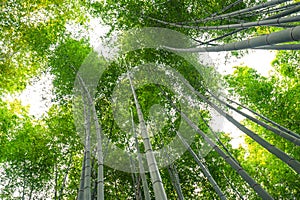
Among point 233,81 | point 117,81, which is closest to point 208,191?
point 233,81

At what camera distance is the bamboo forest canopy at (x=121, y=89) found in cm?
519

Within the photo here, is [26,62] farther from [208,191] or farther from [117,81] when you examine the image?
[208,191]

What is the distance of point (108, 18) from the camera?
5.41 m

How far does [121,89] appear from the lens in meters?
5.89

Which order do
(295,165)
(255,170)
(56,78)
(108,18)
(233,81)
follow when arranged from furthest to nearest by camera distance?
(255,170) < (233,81) < (56,78) < (108,18) < (295,165)

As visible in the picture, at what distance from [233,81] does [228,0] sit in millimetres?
2668

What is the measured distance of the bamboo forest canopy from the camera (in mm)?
5188

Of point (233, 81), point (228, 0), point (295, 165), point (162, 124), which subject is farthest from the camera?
point (233, 81)

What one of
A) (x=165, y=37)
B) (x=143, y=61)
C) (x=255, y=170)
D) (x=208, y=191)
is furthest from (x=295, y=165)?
(x=255, y=170)

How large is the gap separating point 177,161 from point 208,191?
1.23 metres

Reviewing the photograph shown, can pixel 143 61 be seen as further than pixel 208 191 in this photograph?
No

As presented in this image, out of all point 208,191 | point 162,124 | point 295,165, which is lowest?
point 295,165

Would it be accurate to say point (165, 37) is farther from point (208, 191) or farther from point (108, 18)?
point (208, 191)

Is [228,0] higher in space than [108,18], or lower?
lower
